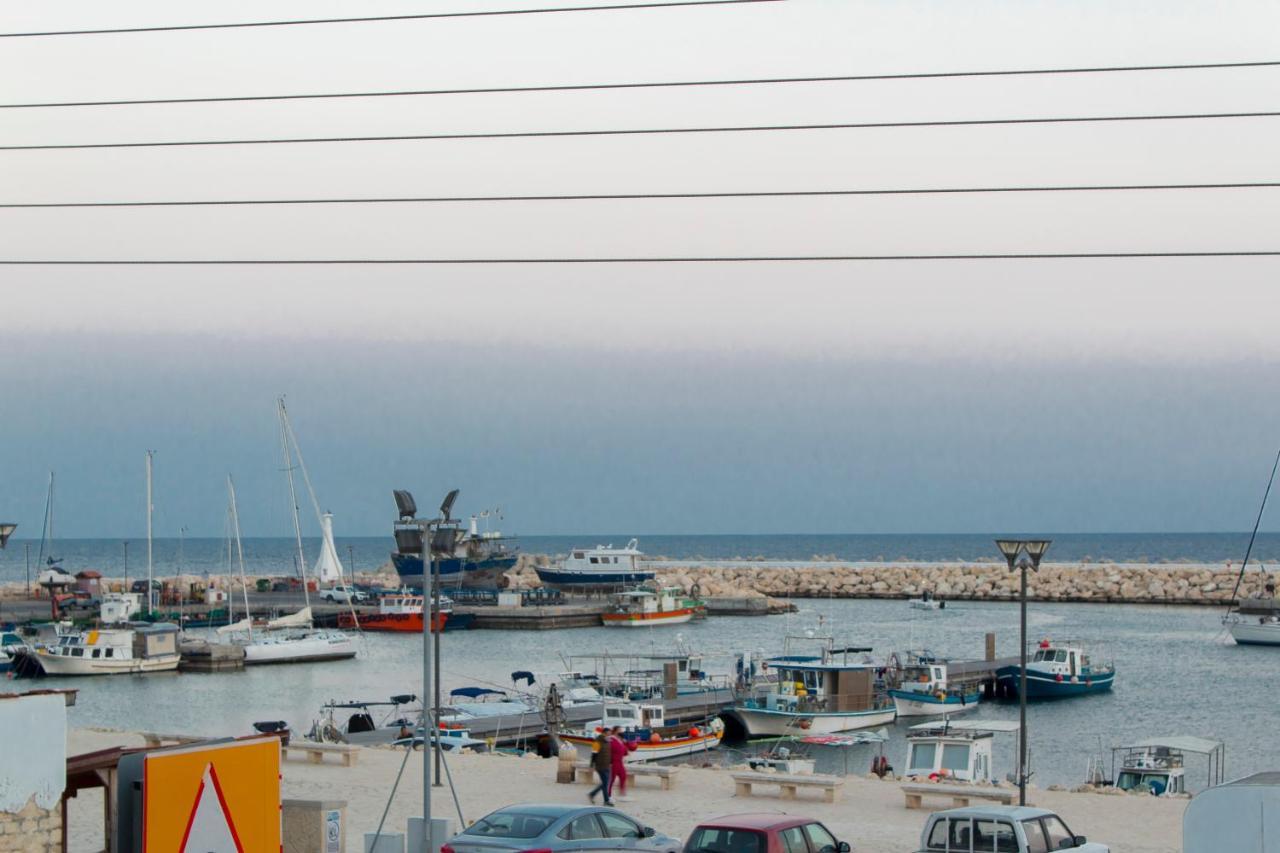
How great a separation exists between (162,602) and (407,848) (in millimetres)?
91011

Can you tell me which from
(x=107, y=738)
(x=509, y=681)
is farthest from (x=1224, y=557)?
(x=107, y=738)

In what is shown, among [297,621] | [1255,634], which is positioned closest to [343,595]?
[297,621]

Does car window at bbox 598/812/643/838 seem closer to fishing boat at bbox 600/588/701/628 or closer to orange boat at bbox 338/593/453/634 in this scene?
orange boat at bbox 338/593/453/634

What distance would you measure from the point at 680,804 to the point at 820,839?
6747 millimetres

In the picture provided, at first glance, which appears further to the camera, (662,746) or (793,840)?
(662,746)

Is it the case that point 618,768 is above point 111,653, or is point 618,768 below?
above

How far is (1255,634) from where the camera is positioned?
8100 centimetres

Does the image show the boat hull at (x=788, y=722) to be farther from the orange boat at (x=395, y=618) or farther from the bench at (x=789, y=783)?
the orange boat at (x=395, y=618)

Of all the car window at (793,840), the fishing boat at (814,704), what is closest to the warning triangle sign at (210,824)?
the car window at (793,840)

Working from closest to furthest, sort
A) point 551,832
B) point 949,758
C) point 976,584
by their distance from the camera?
point 551,832 → point 949,758 → point 976,584

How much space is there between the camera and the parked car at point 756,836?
13.0 metres

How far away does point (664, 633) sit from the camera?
309 feet

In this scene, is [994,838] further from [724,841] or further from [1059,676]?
[1059,676]

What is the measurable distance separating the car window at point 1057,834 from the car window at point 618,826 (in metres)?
3.86
